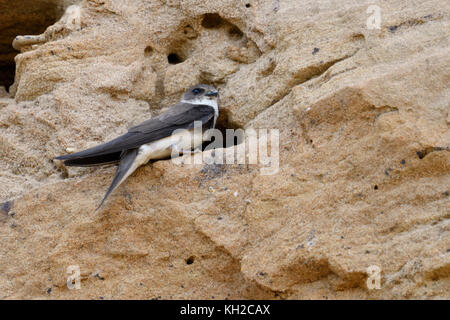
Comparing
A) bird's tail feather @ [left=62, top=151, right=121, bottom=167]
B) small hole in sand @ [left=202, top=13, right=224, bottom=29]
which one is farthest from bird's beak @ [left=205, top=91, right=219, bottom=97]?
bird's tail feather @ [left=62, top=151, right=121, bottom=167]

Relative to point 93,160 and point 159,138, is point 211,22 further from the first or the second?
point 93,160

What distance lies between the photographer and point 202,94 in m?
3.15

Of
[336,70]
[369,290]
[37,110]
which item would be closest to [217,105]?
[336,70]

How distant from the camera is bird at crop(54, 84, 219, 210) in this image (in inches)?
104

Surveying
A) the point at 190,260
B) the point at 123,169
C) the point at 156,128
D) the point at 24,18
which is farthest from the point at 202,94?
the point at 24,18

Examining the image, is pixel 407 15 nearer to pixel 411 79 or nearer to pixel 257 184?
pixel 411 79

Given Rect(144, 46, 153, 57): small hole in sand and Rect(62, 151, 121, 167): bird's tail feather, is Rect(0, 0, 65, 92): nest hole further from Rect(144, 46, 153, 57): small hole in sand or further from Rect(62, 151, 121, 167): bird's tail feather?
Rect(62, 151, 121, 167): bird's tail feather

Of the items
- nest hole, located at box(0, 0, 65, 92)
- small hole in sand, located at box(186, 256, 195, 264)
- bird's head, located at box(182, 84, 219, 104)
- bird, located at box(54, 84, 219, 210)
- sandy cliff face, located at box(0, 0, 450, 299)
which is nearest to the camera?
sandy cliff face, located at box(0, 0, 450, 299)

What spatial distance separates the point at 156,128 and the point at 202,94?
0.40 m

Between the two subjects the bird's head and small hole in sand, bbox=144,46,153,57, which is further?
small hole in sand, bbox=144,46,153,57

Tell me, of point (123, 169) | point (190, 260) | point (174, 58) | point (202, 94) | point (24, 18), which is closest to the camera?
point (190, 260)

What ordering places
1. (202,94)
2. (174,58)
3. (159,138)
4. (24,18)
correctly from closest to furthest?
1. (159,138)
2. (202,94)
3. (174,58)
4. (24,18)
